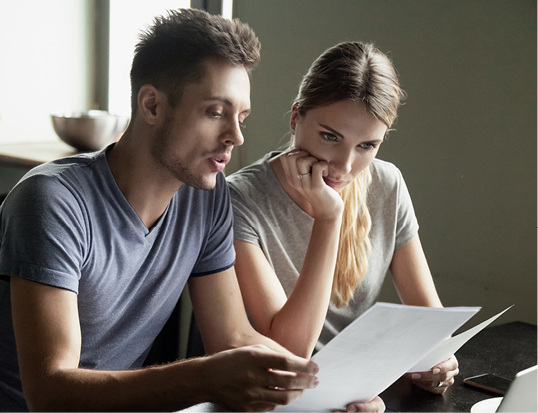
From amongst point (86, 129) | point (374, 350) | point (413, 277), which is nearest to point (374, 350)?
point (374, 350)

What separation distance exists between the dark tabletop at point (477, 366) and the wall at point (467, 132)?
20.4 inches

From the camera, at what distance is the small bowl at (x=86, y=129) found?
2498 mm

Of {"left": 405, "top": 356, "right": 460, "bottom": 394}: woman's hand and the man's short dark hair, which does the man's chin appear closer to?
the man's short dark hair

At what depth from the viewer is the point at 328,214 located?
146 centimetres

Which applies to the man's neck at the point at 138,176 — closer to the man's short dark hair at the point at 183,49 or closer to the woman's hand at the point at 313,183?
the man's short dark hair at the point at 183,49

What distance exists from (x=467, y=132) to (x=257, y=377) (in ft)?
4.82

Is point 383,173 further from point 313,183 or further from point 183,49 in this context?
point 183,49

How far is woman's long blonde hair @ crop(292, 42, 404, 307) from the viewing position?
4.70ft

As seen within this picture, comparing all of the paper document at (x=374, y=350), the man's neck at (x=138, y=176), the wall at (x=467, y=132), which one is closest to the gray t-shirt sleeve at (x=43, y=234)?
the man's neck at (x=138, y=176)

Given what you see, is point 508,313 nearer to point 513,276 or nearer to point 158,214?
point 513,276

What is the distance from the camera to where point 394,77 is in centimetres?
153

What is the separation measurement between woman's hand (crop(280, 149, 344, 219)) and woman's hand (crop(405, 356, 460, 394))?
42 cm

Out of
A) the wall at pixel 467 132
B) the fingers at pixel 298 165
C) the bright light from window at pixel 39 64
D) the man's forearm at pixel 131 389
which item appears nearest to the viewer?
the man's forearm at pixel 131 389

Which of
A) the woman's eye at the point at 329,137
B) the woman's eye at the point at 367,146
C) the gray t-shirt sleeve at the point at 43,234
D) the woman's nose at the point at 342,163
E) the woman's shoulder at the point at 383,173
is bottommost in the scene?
the gray t-shirt sleeve at the point at 43,234
